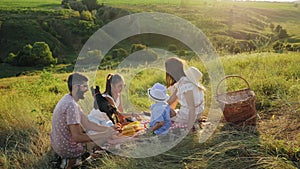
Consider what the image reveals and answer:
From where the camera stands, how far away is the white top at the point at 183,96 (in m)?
3.77

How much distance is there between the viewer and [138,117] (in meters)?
4.46

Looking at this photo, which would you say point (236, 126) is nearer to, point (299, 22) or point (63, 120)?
point (63, 120)

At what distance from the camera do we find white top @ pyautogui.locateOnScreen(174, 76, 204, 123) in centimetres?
377

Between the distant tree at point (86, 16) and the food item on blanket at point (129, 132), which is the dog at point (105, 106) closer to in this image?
the food item on blanket at point (129, 132)

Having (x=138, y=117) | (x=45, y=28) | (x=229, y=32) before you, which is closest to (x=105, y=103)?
(x=138, y=117)

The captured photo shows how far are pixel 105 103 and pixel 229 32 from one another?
21376mm

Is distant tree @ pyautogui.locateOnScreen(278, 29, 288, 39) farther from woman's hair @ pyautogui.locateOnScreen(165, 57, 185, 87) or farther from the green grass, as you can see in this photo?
the green grass

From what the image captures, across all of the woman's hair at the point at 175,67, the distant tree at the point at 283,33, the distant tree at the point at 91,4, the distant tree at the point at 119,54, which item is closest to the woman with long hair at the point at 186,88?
the woman's hair at the point at 175,67

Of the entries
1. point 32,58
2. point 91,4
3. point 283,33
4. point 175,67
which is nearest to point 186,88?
point 175,67

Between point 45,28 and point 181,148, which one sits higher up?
point 181,148

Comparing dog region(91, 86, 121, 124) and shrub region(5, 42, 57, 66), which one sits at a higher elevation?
dog region(91, 86, 121, 124)

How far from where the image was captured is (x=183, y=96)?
386cm

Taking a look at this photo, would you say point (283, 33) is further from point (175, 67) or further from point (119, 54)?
point (175, 67)

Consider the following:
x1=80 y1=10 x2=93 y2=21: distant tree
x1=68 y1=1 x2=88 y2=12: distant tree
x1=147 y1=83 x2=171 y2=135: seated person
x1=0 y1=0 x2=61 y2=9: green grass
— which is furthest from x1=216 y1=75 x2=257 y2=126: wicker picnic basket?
x1=0 y1=0 x2=61 y2=9: green grass
